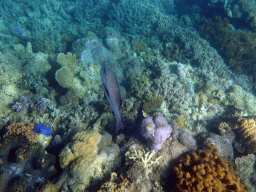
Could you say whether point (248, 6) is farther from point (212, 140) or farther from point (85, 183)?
point (85, 183)

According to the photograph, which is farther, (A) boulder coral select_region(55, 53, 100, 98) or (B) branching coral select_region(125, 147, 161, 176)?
(A) boulder coral select_region(55, 53, 100, 98)

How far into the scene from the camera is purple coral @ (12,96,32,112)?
476cm

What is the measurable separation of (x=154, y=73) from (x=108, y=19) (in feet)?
28.1

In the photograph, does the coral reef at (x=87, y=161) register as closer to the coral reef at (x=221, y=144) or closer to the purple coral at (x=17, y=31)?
the coral reef at (x=221, y=144)

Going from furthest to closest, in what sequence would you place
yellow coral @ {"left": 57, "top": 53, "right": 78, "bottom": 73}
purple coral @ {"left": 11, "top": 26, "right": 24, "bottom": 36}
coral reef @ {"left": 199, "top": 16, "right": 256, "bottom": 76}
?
1. purple coral @ {"left": 11, "top": 26, "right": 24, "bottom": 36}
2. coral reef @ {"left": 199, "top": 16, "right": 256, "bottom": 76}
3. yellow coral @ {"left": 57, "top": 53, "right": 78, "bottom": 73}

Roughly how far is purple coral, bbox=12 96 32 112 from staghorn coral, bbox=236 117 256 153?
740 cm

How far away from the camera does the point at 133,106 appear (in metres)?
5.13

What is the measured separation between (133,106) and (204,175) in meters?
2.89

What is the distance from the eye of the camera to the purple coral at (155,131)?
3.37 meters

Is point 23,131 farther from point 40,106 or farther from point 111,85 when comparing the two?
point 111,85

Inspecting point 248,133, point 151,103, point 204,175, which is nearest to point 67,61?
point 151,103

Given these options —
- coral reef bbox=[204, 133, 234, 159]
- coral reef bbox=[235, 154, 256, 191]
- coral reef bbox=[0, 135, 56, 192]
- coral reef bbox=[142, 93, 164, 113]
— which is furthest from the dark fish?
coral reef bbox=[235, 154, 256, 191]

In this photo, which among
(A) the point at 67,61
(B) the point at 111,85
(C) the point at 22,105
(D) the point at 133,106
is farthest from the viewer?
(A) the point at 67,61

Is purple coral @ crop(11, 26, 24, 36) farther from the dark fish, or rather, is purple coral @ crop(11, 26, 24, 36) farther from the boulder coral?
the dark fish
